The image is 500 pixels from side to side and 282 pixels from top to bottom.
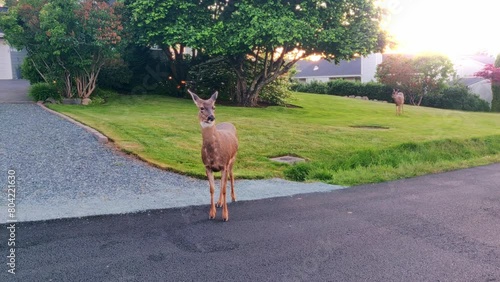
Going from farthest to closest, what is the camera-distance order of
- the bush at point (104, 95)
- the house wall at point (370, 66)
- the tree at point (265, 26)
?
the house wall at point (370, 66) < the bush at point (104, 95) < the tree at point (265, 26)

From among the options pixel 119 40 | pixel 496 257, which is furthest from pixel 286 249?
pixel 119 40

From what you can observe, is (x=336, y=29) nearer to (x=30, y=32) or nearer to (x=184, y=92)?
(x=184, y=92)

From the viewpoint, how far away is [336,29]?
20.6 m

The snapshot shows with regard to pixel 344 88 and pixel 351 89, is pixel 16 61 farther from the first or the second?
pixel 351 89

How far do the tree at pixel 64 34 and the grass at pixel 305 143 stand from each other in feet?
6.74

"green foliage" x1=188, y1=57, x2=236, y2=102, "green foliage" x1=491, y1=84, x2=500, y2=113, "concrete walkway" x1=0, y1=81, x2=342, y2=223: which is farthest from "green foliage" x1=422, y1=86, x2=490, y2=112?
"concrete walkway" x1=0, y1=81, x2=342, y2=223

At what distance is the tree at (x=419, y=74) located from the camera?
3816cm

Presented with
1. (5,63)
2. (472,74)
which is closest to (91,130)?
(5,63)

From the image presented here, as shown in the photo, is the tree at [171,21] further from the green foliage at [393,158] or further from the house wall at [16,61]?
the house wall at [16,61]

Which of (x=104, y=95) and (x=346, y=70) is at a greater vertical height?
(x=346, y=70)

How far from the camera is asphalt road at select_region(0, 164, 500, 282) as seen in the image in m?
4.73

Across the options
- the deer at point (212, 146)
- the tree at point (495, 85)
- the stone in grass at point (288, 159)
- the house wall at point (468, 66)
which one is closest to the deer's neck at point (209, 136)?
the deer at point (212, 146)

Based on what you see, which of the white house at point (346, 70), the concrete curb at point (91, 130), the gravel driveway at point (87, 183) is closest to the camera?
the gravel driveway at point (87, 183)

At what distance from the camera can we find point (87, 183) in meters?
8.60
